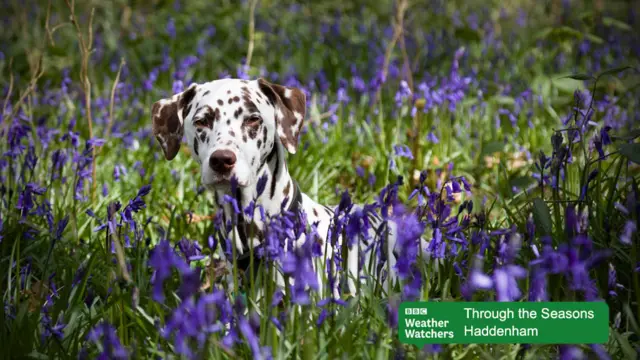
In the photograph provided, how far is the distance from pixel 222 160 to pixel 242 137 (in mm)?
177

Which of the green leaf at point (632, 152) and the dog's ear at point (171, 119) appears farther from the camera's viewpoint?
the dog's ear at point (171, 119)

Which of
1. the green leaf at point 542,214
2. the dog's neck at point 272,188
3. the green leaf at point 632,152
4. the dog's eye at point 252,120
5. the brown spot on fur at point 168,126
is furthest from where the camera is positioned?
the brown spot on fur at point 168,126

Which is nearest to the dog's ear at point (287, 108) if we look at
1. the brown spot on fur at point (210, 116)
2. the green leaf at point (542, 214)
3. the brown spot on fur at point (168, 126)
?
the brown spot on fur at point (210, 116)

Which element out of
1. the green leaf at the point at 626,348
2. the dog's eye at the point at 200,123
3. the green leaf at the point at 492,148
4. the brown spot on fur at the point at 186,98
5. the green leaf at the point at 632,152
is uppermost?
the brown spot on fur at the point at 186,98

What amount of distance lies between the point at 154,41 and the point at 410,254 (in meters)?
7.41

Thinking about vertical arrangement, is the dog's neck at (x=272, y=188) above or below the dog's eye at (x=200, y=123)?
below

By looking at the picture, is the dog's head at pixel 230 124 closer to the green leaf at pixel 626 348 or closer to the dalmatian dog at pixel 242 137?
the dalmatian dog at pixel 242 137

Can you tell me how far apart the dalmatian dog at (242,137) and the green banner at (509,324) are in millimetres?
717

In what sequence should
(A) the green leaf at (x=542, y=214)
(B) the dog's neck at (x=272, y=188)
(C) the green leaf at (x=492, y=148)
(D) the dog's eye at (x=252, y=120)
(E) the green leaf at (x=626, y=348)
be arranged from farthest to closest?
(C) the green leaf at (x=492, y=148) < (B) the dog's neck at (x=272, y=188) < (D) the dog's eye at (x=252, y=120) < (A) the green leaf at (x=542, y=214) < (E) the green leaf at (x=626, y=348)

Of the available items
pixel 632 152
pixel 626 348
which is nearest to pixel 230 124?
pixel 632 152

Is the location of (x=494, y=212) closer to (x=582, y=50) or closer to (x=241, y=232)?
(x=241, y=232)

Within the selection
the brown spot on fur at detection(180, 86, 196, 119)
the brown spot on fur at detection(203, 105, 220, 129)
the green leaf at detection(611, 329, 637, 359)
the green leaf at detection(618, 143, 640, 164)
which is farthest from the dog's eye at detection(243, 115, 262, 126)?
the green leaf at detection(611, 329, 637, 359)

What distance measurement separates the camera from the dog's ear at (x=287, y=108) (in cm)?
343

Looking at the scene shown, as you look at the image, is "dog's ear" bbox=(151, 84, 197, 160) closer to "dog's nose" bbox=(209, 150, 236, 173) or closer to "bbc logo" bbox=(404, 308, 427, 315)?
"dog's nose" bbox=(209, 150, 236, 173)
